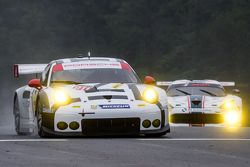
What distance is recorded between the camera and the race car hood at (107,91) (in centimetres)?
1212

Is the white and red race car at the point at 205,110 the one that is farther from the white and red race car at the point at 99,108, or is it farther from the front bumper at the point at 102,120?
the front bumper at the point at 102,120

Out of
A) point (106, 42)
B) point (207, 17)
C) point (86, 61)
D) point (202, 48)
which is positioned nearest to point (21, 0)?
point (106, 42)

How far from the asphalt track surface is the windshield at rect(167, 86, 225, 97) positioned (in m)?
8.95

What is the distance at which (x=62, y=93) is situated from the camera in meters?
12.2

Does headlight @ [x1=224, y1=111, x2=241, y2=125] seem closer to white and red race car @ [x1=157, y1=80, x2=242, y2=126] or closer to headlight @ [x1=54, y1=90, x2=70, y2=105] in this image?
white and red race car @ [x1=157, y1=80, x2=242, y2=126]

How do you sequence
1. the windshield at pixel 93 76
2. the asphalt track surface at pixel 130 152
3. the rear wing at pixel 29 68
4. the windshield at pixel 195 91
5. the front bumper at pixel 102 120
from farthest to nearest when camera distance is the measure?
the windshield at pixel 195 91 < the rear wing at pixel 29 68 < the windshield at pixel 93 76 < the front bumper at pixel 102 120 < the asphalt track surface at pixel 130 152

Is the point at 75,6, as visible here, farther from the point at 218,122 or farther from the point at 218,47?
the point at 218,122

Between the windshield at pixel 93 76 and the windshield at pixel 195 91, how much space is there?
24.3 feet

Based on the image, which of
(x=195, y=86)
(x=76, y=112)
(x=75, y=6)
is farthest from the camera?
(x=75, y=6)

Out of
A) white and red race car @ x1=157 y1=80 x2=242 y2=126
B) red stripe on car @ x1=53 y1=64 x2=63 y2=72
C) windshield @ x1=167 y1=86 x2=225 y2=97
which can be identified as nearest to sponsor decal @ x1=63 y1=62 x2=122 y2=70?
red stripe on car @ x1=53 y1=64 x2=63 y2=72

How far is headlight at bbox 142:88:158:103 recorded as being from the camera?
40.1 feet

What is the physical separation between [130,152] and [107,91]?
9.52ft

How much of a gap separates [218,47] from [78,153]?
60088 millimetres

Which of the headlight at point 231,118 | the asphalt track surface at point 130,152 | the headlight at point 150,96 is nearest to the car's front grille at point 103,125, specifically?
the headlight at point 150,96
